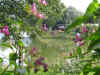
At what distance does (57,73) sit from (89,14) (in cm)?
187

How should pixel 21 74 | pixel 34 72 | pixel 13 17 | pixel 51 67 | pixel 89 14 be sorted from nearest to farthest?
pixel 89 14
pixel 21 74
pixel 13 17
pixel 34 72
pixel 51 67

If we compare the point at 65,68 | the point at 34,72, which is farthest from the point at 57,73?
the point at 34,72

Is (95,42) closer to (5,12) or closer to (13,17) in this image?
(13,17)

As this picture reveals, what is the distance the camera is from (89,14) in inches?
16.1

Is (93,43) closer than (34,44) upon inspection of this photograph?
Yes

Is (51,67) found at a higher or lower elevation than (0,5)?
lower

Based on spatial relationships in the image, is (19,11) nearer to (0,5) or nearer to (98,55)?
(0,5)

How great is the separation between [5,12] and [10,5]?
0.09m

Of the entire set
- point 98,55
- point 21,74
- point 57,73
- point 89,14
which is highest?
point 89,14

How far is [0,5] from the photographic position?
3.91ft

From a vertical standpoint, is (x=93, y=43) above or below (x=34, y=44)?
above

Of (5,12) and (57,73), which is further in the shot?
(57,73)

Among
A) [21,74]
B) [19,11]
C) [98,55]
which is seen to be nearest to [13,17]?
[19,11]

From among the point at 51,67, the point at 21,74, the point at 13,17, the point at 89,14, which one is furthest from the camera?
the point at 51,67
